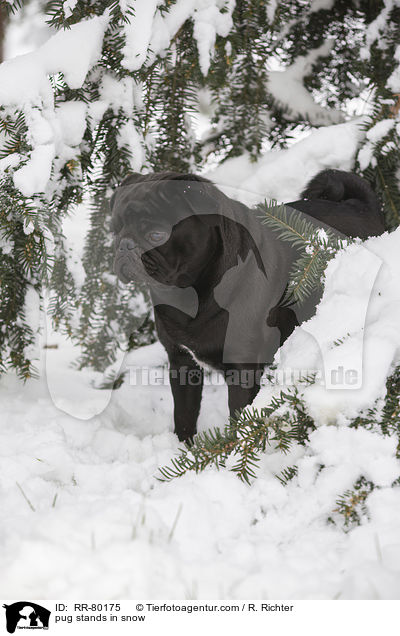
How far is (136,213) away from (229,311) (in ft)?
1.54

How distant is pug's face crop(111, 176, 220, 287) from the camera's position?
159cm

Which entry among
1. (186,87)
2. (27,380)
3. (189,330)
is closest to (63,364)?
(27,380)

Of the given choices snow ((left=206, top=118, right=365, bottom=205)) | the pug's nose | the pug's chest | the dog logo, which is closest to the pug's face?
the pug's nose

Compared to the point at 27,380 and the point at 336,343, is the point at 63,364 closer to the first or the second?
the point at 27,380

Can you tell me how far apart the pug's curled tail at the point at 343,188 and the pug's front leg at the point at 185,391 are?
1.03 m

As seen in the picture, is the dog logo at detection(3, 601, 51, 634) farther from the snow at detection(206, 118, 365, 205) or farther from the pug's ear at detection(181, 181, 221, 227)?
the snow at detection(206, 118, 365, 205)

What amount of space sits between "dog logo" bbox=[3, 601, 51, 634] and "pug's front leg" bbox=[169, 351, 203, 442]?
111 cm

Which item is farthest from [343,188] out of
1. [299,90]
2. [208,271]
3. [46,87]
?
[46,87]

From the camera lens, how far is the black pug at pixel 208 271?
1.60 metres

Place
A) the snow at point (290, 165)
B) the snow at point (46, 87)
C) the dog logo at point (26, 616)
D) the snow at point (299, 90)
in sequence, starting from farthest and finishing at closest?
the snow at point (299, 90), the snow at point (290, 165), the snow at point (46, 87), the dog logo at point (26, 616)

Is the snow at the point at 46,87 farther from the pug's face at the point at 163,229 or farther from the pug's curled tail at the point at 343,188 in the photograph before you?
the pug's curled tail at the point at 343,188

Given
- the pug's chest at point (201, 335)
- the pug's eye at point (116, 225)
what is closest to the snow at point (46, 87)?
the pug's eye at point (116, 225)

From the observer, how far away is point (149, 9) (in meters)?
1.52

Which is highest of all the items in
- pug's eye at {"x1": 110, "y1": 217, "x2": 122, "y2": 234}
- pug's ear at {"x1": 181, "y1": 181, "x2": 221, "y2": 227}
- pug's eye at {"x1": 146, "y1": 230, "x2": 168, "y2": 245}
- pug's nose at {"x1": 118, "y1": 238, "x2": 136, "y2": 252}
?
pug's ear at {"x1": 181, "y1": 181, "x2": 221, "y2": 227}
